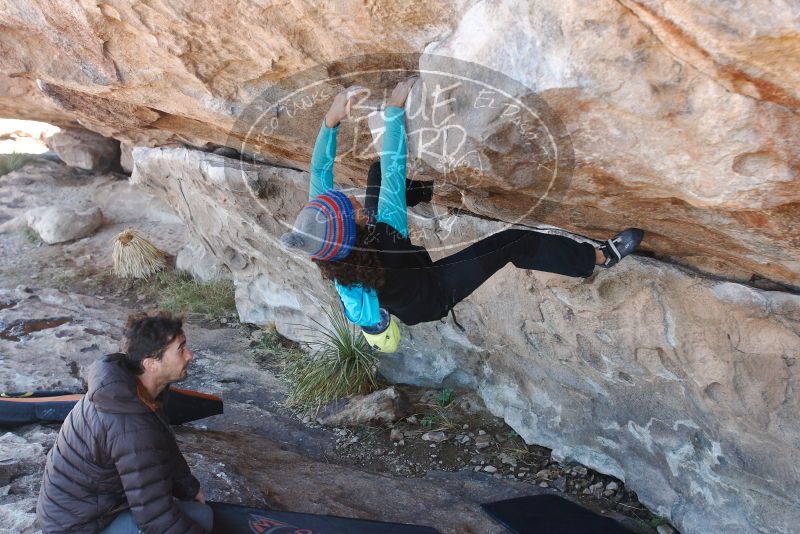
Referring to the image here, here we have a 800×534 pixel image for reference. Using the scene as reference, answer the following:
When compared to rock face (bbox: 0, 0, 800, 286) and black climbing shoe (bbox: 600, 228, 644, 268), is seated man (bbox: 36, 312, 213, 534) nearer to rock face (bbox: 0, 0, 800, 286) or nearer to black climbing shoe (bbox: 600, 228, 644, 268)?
rock face (bbox: 0, 0, 800, 286)

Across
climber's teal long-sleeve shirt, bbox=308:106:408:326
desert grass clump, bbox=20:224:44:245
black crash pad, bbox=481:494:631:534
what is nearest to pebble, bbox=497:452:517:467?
black crash pad, bbox=481:494:631:534

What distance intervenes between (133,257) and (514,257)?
245 inches

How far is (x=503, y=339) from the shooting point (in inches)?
187

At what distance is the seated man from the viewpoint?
2703 millimetres

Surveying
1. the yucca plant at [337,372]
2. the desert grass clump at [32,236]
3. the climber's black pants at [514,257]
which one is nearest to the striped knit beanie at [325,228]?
the climber's black pants at [514,257]

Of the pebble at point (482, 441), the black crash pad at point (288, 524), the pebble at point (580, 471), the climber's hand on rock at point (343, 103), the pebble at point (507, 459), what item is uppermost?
the climber's hand on rock at point (343, 103)

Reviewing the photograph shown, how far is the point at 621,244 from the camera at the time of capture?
324 centimetres

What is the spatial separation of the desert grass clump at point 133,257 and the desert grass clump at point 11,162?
131 inches

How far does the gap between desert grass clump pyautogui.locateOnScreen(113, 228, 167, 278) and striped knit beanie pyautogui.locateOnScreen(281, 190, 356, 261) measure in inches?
242

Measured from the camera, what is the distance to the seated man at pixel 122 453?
270 centimetres

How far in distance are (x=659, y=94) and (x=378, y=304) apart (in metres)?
1.43

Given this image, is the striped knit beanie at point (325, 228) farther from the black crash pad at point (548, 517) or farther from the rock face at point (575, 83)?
the black crash pad at point (548, 517)

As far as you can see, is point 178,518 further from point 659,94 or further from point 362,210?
point 659,94

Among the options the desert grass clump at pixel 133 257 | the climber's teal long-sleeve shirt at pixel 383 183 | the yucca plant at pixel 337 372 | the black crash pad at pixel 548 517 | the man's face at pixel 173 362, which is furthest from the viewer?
the desert grass clump at pixel 133 257
